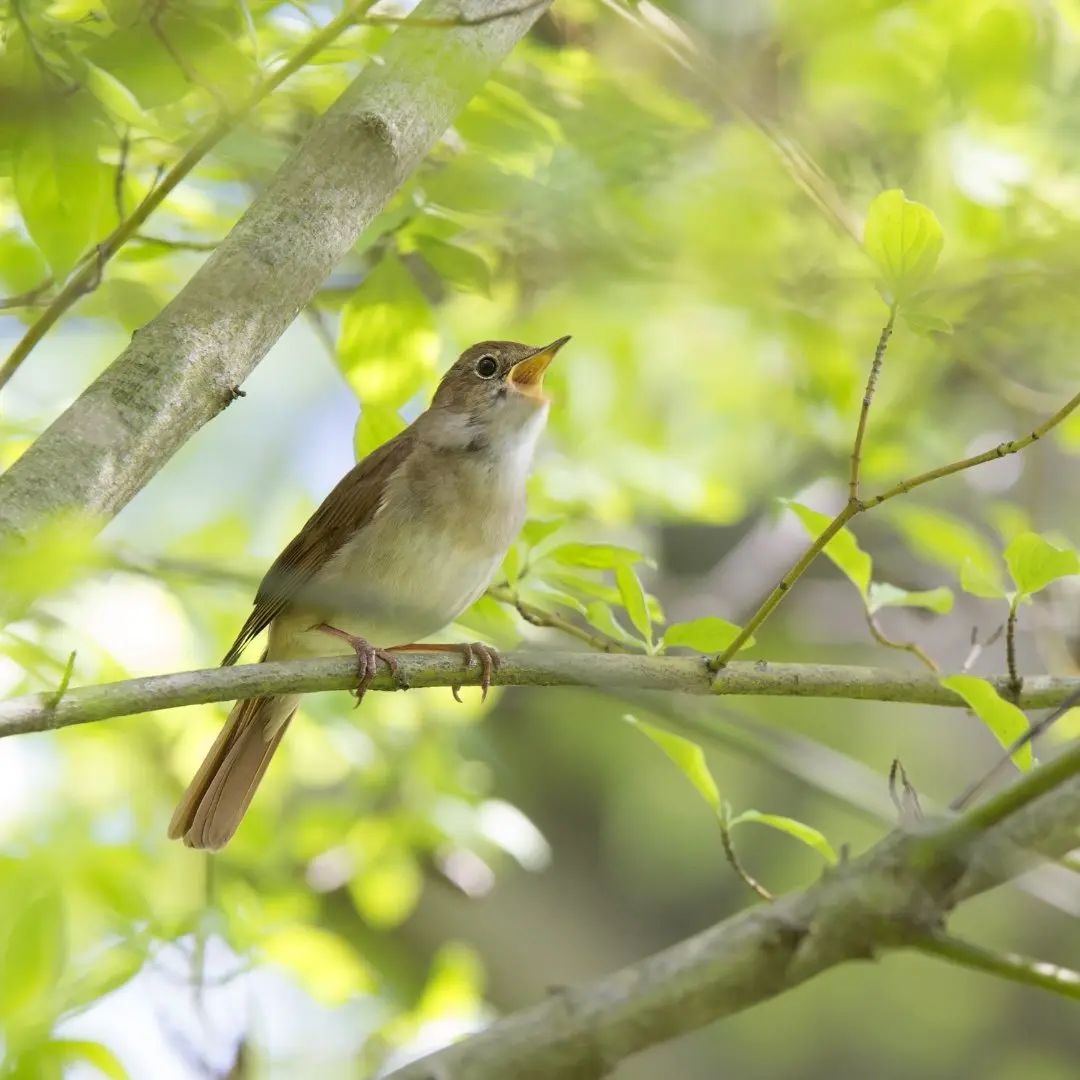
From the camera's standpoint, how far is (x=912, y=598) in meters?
2.53

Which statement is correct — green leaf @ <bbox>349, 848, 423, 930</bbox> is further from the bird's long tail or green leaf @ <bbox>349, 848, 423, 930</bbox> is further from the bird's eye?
the bird's eye

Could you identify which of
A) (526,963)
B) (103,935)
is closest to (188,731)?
(103,935)

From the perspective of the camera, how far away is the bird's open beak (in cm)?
358

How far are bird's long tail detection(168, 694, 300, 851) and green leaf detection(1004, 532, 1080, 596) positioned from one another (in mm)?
1941

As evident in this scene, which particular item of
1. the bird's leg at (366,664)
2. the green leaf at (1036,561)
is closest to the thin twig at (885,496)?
the green leaf at (1036,561)

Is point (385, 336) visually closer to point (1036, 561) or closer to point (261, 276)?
point (261, 276)

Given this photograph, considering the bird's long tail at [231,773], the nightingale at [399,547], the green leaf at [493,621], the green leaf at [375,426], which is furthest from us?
the bird's long tail at [231,773]

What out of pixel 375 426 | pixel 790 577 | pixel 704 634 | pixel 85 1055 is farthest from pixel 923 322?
pixel 85 1055

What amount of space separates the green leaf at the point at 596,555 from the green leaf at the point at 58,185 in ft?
3.29

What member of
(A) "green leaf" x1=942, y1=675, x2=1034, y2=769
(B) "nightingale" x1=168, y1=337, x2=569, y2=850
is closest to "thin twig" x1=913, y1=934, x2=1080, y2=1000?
(A) "green leaf" x1=942, y1=675, x2=1034, y2=769

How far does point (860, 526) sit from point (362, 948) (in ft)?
10.1

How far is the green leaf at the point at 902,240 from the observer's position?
1828 millimetres

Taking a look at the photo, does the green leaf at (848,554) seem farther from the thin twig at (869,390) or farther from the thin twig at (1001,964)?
the thin twig at (1001,964)

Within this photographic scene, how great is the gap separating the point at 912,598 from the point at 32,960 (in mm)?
1747
